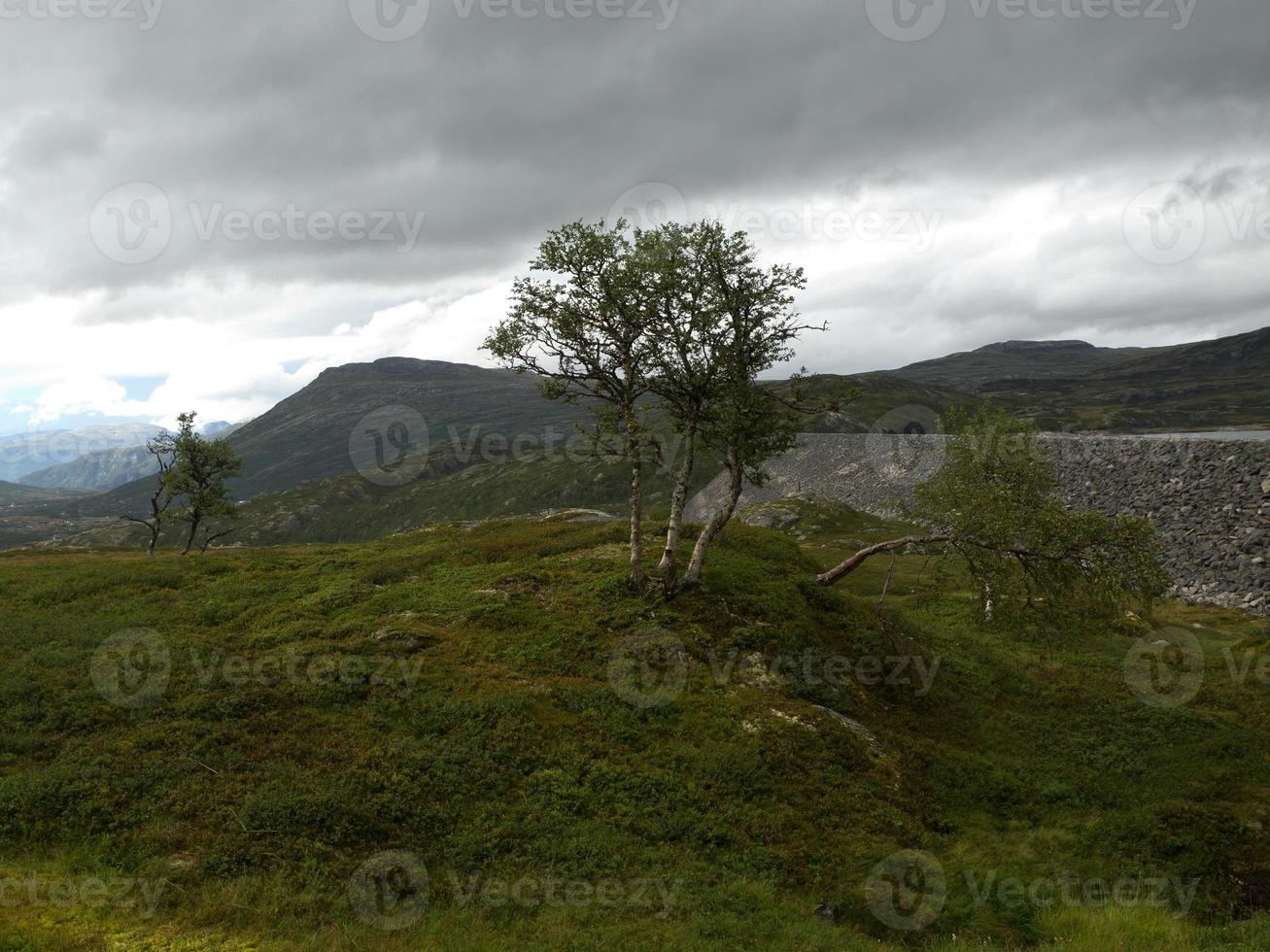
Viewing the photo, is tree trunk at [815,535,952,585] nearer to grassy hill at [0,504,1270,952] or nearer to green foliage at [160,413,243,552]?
grassy hill at [0,504,1270,952]

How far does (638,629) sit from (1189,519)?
188ft

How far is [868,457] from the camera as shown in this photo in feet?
386

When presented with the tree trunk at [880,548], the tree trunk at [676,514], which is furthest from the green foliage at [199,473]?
the tree trunk at [880,548]

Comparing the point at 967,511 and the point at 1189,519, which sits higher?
the point at 967,511

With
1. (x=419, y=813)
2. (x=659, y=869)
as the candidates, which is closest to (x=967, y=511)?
(x=659, y=869)

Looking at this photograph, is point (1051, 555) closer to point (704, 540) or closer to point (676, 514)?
point (704, 540)

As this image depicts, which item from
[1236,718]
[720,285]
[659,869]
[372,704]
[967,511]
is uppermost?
[720,285]

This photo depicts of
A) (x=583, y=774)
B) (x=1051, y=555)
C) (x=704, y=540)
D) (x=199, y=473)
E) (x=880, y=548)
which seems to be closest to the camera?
(x=583, y=774)

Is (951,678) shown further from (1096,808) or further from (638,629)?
(638,629)

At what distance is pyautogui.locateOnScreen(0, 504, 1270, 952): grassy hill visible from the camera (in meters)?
13.7

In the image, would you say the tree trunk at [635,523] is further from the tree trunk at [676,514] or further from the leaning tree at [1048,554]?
the leaning tree at [1048,554]

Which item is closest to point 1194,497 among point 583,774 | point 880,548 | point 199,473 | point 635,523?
point 880,548

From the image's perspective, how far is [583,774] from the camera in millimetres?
18547

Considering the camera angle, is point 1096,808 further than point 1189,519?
No
